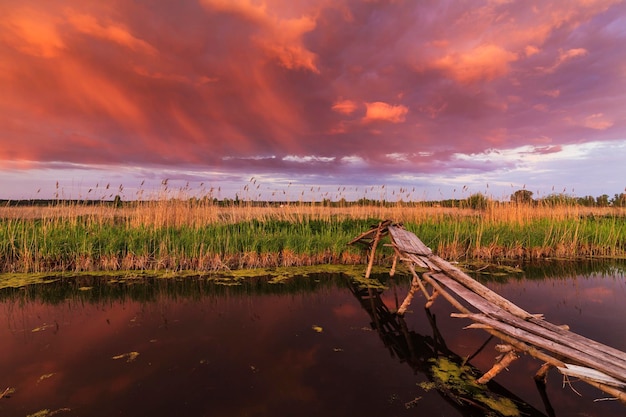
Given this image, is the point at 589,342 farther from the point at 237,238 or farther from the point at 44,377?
the point at 237,238

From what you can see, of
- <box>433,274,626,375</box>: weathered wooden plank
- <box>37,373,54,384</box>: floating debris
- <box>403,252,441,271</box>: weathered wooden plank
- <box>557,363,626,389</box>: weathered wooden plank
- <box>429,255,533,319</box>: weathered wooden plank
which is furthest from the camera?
<box>403,252,441,271</box>: weathered wooden plank

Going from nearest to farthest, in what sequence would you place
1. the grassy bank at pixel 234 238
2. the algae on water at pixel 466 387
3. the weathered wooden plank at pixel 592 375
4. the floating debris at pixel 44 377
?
1. the weathered wooden plank at pixel 592 375
2. the algae on water at pixel 466 387
3. the floating debris at pixel 44 377
4. the grassy bank at pixel 234 238

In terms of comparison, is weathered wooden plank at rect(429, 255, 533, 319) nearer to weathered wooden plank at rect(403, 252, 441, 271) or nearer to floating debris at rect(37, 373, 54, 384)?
weathered wooden plank at rect(403, 252, 441, 271)

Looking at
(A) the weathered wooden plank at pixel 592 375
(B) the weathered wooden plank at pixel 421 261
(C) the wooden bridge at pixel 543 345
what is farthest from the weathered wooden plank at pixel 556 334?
(B) the weathered wooden plank at pixel 421 261

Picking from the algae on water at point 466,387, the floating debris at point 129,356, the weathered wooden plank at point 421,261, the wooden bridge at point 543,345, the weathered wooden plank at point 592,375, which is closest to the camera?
the weathered wooden plank at point 592,375

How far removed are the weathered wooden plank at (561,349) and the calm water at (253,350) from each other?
3.29 ft

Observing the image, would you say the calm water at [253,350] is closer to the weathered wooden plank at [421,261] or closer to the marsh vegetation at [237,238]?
the weathered wooden plank at [421,261]

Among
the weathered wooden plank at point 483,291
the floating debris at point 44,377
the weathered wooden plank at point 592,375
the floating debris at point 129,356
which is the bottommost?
the floating debris at point 44,377

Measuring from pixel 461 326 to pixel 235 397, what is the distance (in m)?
4.37

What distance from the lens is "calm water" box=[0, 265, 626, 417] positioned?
3953mm

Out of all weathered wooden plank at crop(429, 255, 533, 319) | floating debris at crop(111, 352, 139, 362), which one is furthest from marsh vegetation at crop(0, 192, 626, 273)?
weathered wooden plank at crop(429, 255, 533, 319)

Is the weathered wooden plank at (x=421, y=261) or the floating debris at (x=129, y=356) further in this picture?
the weathered wooden plank at (x=421, y=261)

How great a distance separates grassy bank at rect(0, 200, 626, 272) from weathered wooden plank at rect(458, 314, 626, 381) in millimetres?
7529

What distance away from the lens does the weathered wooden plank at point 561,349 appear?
2801 mm
